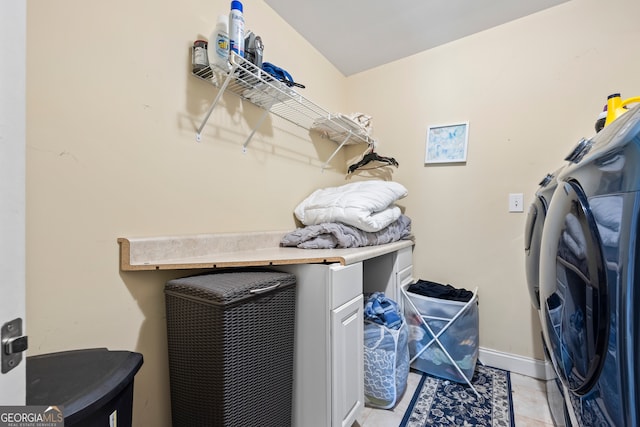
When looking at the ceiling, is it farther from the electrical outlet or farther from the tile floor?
the tile floor

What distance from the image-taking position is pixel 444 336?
5.11 feet

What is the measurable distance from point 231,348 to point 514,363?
1.74m

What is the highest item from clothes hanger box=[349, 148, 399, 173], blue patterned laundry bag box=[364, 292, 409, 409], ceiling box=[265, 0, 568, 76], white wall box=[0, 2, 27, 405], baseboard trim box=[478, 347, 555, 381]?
ceiling box=[265, 0, 568, 76]

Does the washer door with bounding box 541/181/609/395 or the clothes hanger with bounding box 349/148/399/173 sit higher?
the clothes hanger with bounding box 349/148/399/173

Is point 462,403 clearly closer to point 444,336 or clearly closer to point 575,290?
point 444,336

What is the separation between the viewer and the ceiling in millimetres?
1565

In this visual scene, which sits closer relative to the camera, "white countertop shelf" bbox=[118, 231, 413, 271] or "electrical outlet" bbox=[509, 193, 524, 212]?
"white countertop shelf" bbox=[118, 231, 413, 271]

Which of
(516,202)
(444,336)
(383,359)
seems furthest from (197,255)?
(516,202)

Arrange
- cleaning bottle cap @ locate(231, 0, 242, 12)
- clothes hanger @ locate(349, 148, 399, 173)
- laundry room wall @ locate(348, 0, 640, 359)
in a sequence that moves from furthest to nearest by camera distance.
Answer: clothes hanger @ locate(349, 148, 399, 173)
laundry room wall @ locate(348, 0, 640, 359)
cleaning bottle cap @ locate(231, 0, 242, 12)

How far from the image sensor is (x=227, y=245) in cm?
126

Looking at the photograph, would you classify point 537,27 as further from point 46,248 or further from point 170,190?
point 46,248

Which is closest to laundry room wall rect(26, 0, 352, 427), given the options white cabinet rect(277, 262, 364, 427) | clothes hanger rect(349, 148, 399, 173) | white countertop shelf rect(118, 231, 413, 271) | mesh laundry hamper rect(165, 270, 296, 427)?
white countertop shelf rect(118, 231, 413, 271)

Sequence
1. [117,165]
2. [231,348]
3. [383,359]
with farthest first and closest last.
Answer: [383,359]
[117,165]
[231,348]

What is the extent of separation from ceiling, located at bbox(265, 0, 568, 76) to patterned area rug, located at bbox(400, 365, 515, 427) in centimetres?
213
